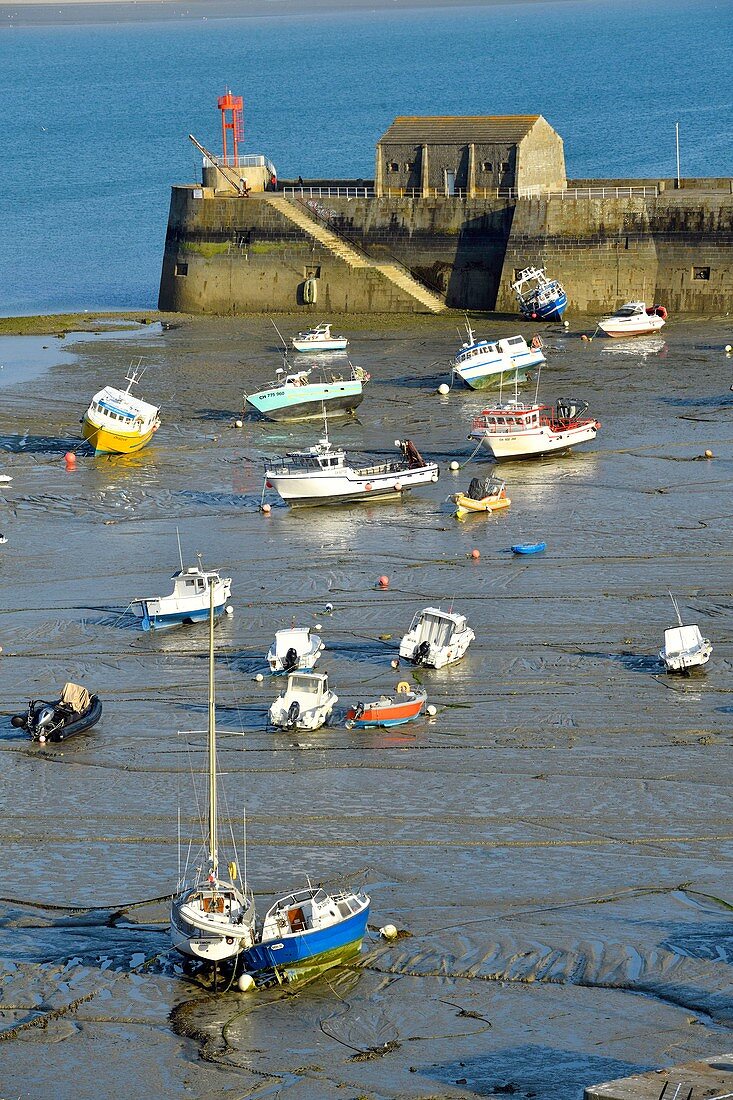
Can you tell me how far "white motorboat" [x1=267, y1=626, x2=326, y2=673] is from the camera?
27.6m

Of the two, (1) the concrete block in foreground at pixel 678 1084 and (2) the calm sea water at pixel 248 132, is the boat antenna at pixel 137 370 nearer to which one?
(2) the calm sea water at pixel 248 132

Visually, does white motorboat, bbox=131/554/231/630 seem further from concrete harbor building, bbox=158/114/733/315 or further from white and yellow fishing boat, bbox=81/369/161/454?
concrete harbor building, bbox=158/114/733/315

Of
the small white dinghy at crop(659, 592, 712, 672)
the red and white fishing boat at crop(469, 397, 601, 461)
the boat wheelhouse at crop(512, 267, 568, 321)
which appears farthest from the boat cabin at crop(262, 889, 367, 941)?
the boat wheelhouse at crop(512, 267, 568, 321)

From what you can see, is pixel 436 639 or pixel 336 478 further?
pixel 336 478

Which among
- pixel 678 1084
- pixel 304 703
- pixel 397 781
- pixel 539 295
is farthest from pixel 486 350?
pixel 678 1084

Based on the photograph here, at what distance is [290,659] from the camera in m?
27.7

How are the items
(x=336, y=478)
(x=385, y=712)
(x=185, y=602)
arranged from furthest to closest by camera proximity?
(x=336, y=478) < (x=185, y=602) < (x=385, y=712)

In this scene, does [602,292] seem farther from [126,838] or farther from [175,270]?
[126,838]

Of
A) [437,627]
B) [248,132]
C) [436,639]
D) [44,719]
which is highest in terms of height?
[248,132]

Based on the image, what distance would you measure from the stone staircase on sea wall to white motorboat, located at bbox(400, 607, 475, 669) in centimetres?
3146

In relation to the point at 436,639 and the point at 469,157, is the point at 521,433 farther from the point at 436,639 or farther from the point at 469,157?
the point at 469,157

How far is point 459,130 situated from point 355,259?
17.8 feet

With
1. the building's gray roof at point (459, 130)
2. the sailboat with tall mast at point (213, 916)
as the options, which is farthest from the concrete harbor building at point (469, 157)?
the sailboat with tall mast at point (213, 916)

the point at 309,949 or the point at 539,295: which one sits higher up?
the point at 539,295
